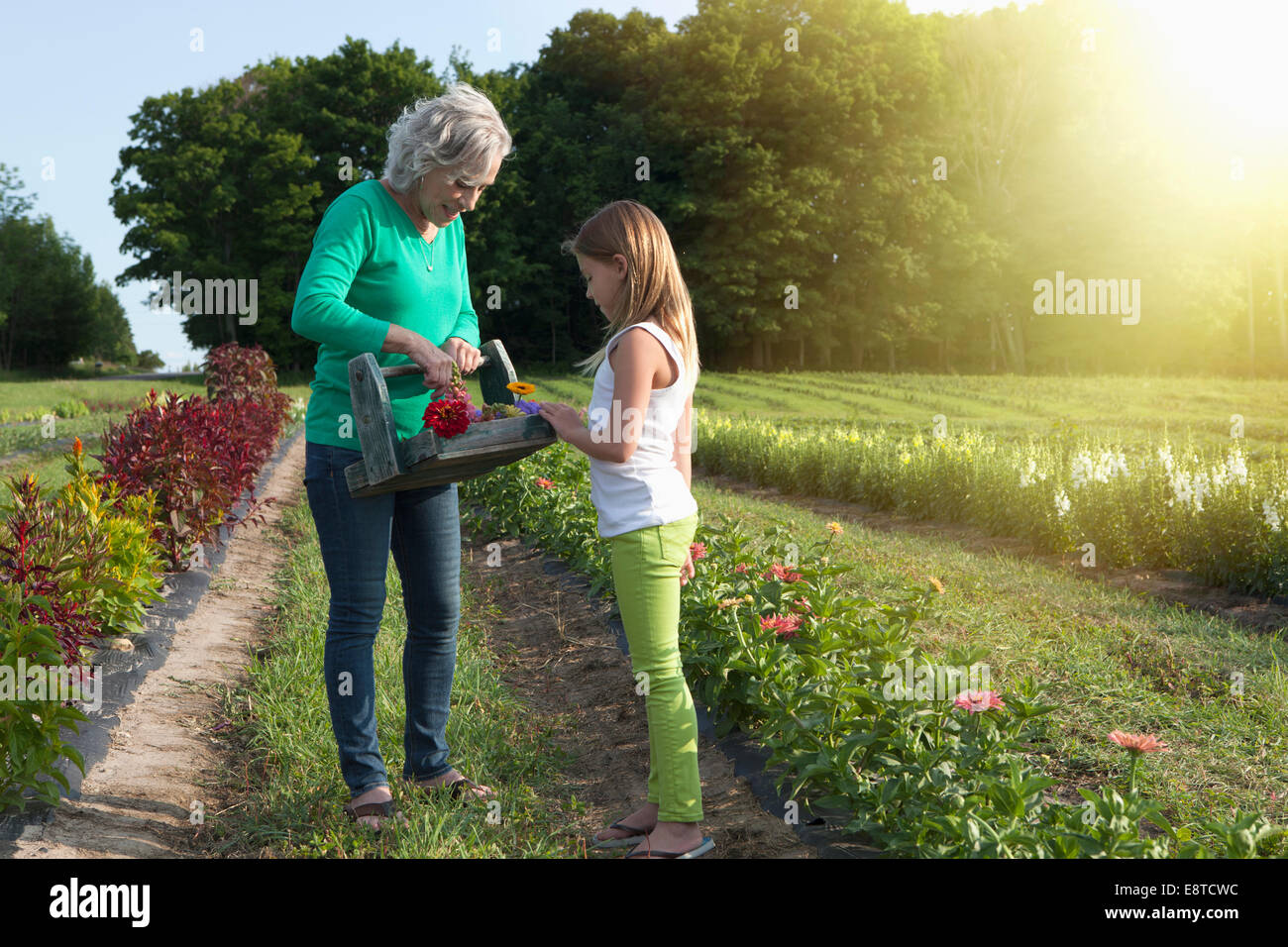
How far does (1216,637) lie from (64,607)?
5.35 metres

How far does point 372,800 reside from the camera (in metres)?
2.74

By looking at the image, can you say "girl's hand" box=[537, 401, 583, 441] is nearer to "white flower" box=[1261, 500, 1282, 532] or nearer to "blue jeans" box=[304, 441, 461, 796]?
"blue jeans" box=[304, 441, 461, 796]

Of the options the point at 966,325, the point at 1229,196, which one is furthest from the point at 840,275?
the point at 1229,196

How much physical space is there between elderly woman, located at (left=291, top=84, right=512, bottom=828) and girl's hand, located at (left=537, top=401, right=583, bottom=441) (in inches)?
11.6

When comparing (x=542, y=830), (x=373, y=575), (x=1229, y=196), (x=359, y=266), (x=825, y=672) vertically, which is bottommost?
(x=542, y=830)

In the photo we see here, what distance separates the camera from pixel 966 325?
3747 cm

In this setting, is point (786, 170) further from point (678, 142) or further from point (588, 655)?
point (588, 655)

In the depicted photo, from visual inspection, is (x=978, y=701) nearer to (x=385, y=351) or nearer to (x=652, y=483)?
(x=652, y=483)

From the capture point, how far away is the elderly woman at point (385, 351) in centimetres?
257

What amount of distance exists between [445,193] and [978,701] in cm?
205

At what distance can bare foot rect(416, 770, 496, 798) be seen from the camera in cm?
299

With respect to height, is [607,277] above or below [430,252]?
below

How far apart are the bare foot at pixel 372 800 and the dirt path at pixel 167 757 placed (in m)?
0.53

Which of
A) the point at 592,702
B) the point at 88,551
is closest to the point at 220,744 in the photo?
the point at 88,551
